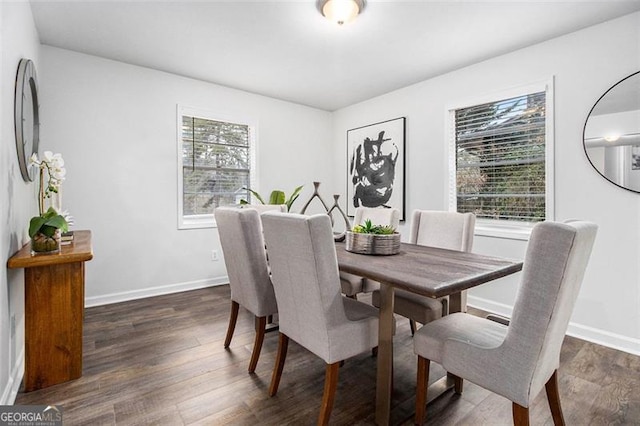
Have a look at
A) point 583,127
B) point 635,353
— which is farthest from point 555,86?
point 635,353

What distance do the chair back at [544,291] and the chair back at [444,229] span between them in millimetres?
1076

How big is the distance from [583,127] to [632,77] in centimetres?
43

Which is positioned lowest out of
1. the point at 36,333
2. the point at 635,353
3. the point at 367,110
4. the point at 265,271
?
the point at 635,353

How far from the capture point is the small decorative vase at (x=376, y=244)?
1932 mm

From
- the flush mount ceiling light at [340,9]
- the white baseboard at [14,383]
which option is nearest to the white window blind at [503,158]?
the flush mount ceiling light at [340,9]

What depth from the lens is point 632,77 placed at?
238cm

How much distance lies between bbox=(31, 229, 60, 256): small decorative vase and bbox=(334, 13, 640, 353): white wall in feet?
11.6

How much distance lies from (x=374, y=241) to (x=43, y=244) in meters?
1.98

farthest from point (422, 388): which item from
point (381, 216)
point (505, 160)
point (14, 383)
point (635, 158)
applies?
point (505, 160)

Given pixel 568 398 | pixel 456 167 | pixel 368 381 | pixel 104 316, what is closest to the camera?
pixel 568 398

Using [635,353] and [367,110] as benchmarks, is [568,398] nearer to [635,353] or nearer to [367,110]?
[635,353]

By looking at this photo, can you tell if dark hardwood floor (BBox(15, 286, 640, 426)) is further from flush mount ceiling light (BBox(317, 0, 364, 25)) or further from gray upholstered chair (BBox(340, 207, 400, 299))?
flush mount ceiling light (BBox(317, 0, 364, 25))

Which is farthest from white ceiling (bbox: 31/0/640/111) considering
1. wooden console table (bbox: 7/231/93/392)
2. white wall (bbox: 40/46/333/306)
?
wooden console table (bbox: 7/231/93/392)

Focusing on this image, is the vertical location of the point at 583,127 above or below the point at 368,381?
above
